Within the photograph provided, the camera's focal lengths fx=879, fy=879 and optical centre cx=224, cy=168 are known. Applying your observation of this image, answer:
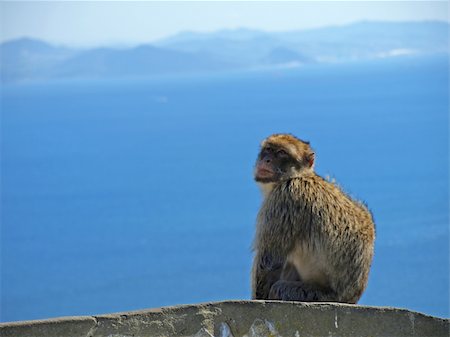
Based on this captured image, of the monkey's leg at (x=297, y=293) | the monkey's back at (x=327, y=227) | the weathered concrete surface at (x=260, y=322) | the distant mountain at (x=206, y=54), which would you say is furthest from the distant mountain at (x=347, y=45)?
the weathered concrete surface at (x=260, y=322)

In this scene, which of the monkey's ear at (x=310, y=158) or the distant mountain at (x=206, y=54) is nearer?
the monkey's ear at (x=310, y=158)

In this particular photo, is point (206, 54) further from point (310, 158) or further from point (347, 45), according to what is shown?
point (310, 158)

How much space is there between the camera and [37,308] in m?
31.2

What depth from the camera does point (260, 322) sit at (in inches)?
133

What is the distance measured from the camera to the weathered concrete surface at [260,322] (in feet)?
10.8

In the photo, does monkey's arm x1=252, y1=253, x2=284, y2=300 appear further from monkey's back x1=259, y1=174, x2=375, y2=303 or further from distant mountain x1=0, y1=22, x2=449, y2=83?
distant mountain x1=0, y1=22, x2=449, y2=83

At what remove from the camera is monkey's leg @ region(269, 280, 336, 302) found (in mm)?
4430

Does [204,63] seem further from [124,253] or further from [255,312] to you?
[255,312]

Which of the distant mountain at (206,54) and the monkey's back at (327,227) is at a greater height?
the distant mountain at (206,54)

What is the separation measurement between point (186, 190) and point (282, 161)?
43.9 metres

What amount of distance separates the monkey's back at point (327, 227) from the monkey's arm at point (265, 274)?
0.11 meters

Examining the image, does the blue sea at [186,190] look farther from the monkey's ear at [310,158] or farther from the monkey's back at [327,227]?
the monkey's back at [327,227]

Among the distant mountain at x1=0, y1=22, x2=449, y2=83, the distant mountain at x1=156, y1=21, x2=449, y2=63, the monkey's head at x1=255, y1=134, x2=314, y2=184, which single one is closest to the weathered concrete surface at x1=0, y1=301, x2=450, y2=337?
the monkey's head at x1=255, y1=134, x2=314, y2=184

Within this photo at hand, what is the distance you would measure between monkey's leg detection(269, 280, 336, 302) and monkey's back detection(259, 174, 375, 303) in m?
0.06
